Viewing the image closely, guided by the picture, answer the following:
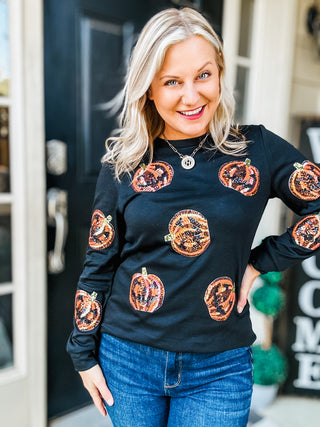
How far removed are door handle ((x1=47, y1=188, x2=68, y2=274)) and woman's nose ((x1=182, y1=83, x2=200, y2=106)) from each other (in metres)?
1.03

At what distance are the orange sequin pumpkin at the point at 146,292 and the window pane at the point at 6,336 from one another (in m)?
0.99

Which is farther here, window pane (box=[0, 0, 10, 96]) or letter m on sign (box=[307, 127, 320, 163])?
letter m on sign (box=[307, 127, 320, 163])

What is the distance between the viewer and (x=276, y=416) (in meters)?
2.09

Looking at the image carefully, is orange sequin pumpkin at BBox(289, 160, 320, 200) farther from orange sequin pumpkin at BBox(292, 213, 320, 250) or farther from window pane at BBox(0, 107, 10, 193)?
window pane at BBox(0, 107, 10, 193)

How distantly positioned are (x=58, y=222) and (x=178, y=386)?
3.38 feet

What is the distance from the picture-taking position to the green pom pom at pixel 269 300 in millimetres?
2035

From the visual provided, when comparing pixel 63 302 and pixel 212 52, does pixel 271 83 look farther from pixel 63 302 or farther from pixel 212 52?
pixel 63 302

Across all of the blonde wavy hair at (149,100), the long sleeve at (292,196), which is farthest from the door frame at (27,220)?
the long sleeve at (292,196)

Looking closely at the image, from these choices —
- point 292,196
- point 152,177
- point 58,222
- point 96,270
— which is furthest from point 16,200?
point 292,196

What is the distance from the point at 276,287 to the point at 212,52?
4.70ft

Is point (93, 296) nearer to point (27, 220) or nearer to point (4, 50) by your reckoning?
point (27, 220)

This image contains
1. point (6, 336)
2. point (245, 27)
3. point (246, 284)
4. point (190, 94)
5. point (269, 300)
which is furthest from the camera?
point (245, 27)

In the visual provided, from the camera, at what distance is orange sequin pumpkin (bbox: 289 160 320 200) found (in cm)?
98

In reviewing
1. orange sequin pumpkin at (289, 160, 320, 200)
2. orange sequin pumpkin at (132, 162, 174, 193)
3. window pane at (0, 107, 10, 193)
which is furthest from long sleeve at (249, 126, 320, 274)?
window pane at (0, 107, 10, 193)
